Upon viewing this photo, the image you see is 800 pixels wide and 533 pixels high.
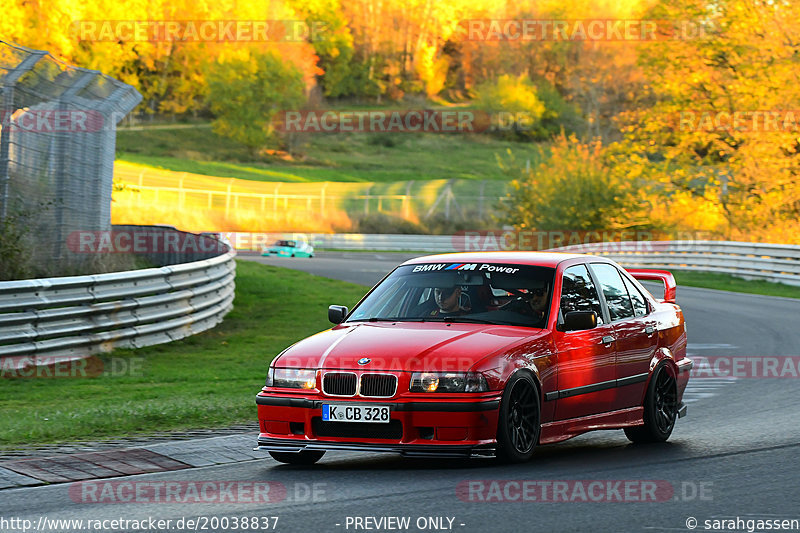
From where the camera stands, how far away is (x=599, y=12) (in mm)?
139375

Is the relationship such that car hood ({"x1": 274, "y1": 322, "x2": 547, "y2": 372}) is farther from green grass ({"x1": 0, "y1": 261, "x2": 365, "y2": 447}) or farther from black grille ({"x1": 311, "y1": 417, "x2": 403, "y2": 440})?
green grass ({"x1": 0, "y1": 261, "x2": 365, "y2": 447})

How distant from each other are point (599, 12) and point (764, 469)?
136278mm

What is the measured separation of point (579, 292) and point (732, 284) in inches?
972

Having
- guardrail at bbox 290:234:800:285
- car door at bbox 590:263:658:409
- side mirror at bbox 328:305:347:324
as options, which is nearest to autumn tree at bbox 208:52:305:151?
guardrail at bbox 290:234:800:285

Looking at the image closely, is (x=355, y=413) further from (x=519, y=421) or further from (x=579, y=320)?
(x=579, y=320)

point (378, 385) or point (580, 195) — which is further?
point (580, 195)

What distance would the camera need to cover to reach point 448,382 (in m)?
7.82

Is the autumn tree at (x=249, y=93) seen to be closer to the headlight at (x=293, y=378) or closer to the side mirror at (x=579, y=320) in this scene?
the side mirror at (x=579, y=320)

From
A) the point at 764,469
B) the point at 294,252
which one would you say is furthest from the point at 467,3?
the point at 764,469

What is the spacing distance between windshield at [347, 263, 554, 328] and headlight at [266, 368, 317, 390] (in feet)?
3.57

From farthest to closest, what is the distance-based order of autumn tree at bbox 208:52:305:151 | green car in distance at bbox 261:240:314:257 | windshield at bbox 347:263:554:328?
autumn tree at bbox 208:52:305:151 < green car in distance at bbox 261:240:314:257 < windshield at bbox 347:263:554:328

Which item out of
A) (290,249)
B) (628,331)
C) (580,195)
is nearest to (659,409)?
(628,331)

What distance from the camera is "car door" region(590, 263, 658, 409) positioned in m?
9.41

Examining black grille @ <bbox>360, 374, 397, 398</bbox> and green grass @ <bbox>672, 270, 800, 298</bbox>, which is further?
green grass @ <bbox>672, 270, 800, 298</bbox>
